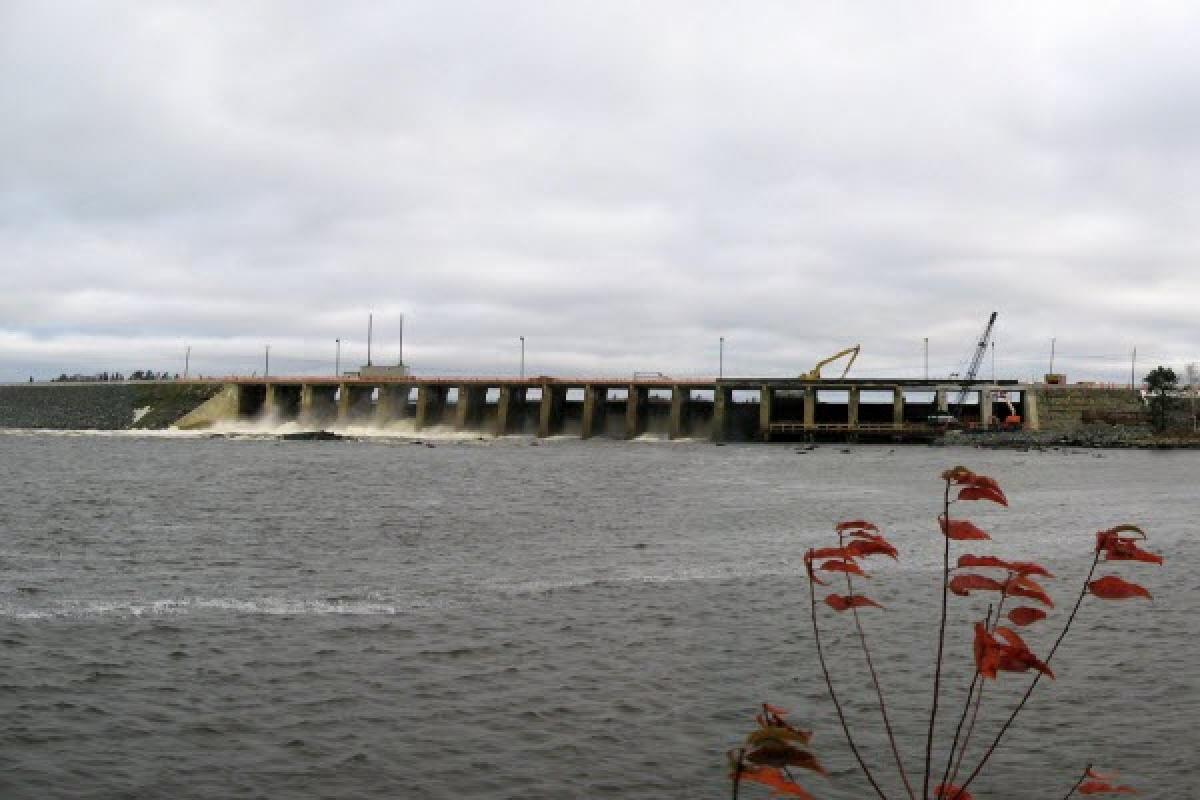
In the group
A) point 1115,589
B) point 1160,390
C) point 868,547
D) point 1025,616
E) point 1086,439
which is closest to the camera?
point 1115,589

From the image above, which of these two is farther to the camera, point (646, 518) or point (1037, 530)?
point (646, 518)

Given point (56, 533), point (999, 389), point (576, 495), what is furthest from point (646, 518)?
point (999, 389)

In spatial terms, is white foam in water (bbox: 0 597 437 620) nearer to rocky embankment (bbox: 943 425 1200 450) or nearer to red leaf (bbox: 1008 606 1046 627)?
red leaf (bbox: 1008 606 1046 627)

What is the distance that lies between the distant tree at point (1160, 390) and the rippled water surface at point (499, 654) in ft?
299

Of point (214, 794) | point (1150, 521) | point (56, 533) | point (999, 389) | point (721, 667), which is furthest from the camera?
point (999, 389)

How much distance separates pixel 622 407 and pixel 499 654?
383 feet

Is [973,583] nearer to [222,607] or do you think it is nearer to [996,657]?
[996,657]

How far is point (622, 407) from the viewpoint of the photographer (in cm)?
13362

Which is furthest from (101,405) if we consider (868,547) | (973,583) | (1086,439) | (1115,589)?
(1115,589)

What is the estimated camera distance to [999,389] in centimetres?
12088

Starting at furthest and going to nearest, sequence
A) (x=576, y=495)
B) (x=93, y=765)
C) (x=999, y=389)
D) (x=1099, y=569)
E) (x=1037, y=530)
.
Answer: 1. (x=999, y=389)
2. (x=576, y=495)
3. (x=1037, y=530)
4. (x=1099, y=569)
5. (x=93, y=765)

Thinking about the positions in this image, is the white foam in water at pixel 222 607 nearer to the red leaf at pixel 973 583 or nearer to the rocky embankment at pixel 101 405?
the red leaf at pixel 973 583

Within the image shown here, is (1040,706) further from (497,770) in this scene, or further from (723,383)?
(723,383)

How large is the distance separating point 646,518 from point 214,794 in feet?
94.9
